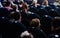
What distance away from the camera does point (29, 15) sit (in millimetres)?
6223

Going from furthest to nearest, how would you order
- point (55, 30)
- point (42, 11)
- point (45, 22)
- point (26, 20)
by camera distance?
point (42, 11) < point (26, 20) < point (45, 22) < point (55, 30)

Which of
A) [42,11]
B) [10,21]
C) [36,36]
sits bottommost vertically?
[36,36]

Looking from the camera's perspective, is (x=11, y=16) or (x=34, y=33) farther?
(x=11, y=16)

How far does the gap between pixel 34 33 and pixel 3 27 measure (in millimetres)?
695

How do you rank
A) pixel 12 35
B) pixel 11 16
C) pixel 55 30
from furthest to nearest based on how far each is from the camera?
1. pixel 11 16
2. pixel 12 35
3. pixel 55 30

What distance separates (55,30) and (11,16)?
1360mm

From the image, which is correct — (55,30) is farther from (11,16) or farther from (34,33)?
(11,16)

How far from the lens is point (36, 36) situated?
15.1 feet

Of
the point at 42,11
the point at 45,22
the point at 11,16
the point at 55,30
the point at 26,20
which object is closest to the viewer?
the point at 55,30

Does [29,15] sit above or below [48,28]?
above

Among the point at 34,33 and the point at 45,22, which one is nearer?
the point at 34,33

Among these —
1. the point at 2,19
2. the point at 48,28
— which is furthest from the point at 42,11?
the point at 2,19

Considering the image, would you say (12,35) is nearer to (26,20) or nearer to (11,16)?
(11,16)

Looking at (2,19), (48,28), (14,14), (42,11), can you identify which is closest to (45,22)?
(48,28)
